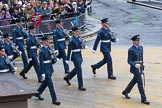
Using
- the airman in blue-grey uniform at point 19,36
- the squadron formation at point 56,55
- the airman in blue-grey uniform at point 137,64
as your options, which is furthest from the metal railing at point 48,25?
the airman in blue-grey uniform at point 137,64

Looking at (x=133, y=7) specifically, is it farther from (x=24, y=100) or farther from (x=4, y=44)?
(x=24, y=100)

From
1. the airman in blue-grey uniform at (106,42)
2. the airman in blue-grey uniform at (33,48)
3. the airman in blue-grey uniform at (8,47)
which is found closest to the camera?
the airman in blue-grey uniform at (8,47)

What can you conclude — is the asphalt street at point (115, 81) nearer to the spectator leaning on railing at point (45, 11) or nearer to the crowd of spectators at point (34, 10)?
the crowd of spectators at point (34, 10)

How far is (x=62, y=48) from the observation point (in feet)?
50.9

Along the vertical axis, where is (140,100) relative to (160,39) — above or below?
above

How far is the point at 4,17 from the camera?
20609 millimetres

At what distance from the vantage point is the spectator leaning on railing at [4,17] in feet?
67.3

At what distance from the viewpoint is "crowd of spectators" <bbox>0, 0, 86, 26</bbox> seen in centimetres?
2072

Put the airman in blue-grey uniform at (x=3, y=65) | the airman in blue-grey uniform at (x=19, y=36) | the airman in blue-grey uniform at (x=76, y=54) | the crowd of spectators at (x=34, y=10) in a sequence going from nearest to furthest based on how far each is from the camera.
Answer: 1. the airman in blue-grey uniform at (x=3, y=65)
2. the airman in blue-grey uniform at (x=76, y=54)
3. the airman in blue-grey uniform at (x=19, y=36)
4. the crowd of spectators at (x=34, y=10)

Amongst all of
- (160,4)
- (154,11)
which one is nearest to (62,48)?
(154,11)

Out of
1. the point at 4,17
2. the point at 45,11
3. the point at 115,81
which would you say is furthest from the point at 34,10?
the point at 115,81

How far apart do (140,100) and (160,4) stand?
1009 inches

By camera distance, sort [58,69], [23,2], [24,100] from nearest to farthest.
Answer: [24,100] < [58,69] < [23,2]

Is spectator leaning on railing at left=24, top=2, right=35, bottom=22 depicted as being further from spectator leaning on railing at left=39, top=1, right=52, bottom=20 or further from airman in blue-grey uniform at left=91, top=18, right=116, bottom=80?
airman in blue-grey uniform at left=91, top=18, right=116, bottom=80
